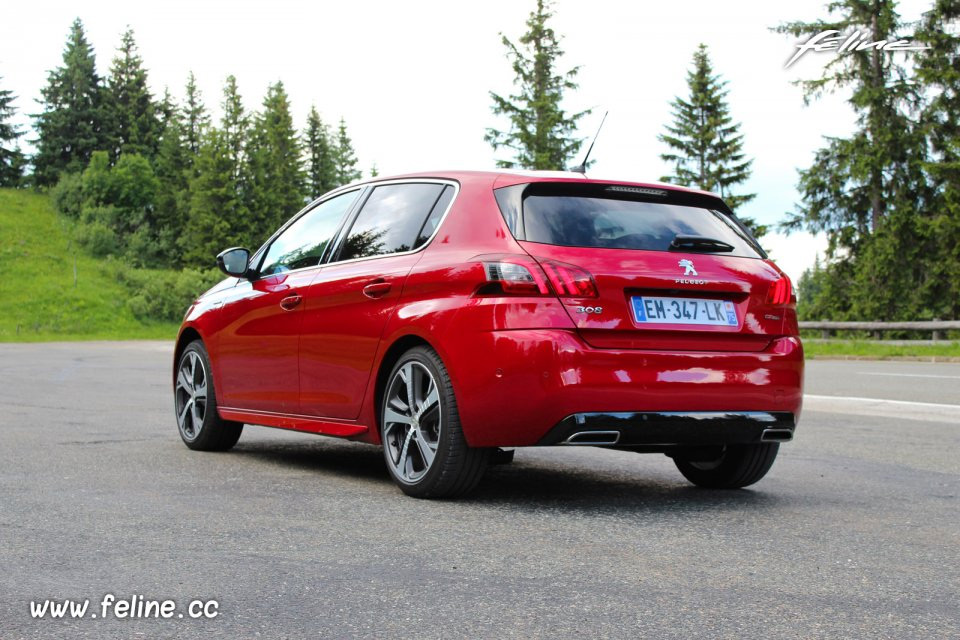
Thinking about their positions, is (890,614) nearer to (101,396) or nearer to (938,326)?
(101,396)

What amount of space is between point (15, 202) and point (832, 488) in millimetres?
99168

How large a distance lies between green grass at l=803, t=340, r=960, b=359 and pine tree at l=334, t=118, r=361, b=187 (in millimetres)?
90075

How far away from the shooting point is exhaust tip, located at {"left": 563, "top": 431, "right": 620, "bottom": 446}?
5.34 metres

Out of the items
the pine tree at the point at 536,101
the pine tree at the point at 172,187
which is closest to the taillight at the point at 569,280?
the pine tree at the point at 536,101

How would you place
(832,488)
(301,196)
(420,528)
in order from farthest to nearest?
1. (301,196)
2. (832,488)
3. (420,528)

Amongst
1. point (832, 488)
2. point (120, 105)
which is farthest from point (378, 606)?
point (120, 105)

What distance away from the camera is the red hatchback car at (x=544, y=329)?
536cm

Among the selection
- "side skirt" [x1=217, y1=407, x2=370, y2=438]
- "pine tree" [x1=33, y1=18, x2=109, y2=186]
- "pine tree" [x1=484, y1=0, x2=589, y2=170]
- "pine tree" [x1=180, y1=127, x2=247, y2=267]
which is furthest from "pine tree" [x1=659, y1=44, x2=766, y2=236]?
"pine tree" [x1=33, y1=18, x2=109, y2=186]

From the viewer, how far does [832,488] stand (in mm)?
6602

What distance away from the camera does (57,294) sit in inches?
2586

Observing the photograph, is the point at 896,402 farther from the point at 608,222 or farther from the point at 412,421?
the point at 412,421

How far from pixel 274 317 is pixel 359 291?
1089 millimetres

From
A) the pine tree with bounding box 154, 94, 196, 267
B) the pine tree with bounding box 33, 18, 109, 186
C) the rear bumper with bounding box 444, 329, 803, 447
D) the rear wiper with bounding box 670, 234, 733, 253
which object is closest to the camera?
the rear bumper with bounding box 444, 329, 803, 447

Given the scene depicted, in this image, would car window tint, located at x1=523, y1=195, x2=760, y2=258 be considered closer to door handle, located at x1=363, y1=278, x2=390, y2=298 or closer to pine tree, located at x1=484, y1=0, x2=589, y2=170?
door handle, located at x1=363, y1=278, x2=390, y2=298
